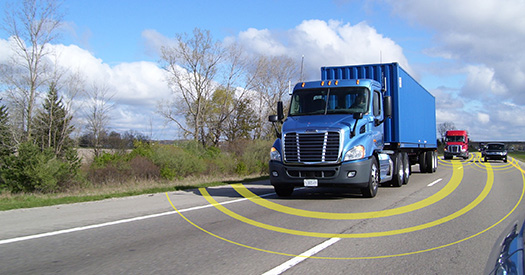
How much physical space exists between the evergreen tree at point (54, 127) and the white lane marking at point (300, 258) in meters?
40.2

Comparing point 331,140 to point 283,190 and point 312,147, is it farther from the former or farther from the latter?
point 283,190

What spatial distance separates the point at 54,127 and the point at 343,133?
136 feet

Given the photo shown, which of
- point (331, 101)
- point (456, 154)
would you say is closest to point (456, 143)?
point (456, 154)

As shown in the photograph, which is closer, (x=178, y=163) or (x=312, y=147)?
(x=312, y=147)

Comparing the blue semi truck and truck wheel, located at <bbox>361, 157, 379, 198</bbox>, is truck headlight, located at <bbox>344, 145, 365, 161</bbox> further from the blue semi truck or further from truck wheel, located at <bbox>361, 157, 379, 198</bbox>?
truck wheel, located at <bbox>361, 157, 379, 198</bbox>

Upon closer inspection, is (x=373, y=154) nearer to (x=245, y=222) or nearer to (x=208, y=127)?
(x=245, y=222)

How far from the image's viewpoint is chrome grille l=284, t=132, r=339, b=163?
11.0m

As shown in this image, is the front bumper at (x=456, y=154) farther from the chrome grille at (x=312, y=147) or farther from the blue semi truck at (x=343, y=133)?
the chrome grille at (x=312, y=147)

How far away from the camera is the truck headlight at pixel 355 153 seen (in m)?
11.0

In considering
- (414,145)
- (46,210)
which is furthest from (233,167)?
(46,210)

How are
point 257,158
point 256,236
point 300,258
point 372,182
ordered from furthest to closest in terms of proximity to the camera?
point 257,158, point 372,182, point 256,236, point 300,258

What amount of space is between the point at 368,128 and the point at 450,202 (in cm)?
292

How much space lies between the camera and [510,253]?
7.38ft

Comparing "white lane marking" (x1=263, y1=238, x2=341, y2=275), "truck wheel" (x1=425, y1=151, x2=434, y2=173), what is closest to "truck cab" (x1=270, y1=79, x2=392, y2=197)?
"white lane marking" (x1=263, y1=238, x2=341, y2=275)
